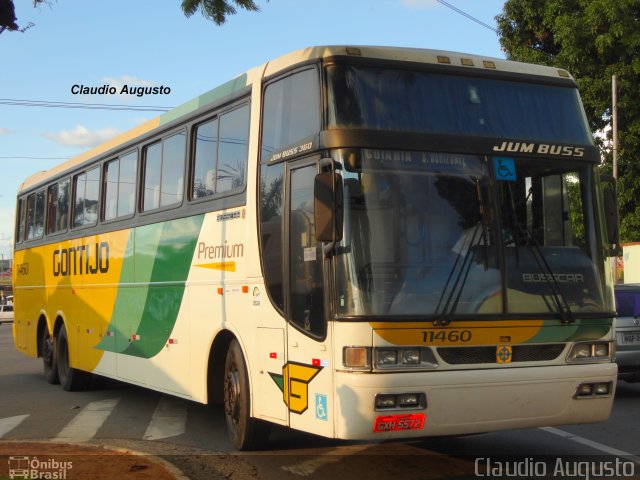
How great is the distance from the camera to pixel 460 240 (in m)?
7.76

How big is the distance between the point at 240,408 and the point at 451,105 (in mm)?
3639

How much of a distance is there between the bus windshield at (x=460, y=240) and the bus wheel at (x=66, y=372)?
31.8ft

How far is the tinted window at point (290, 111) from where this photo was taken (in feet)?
26.7

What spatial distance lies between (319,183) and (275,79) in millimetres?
1970

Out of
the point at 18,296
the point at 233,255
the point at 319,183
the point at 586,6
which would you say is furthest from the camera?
the point at 586,6

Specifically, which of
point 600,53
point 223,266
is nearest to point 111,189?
point 223,266

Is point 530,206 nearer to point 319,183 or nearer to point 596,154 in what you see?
point 596,154

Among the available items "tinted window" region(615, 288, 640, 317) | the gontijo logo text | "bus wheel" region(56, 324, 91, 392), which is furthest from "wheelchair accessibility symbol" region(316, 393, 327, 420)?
"bus wheel" region(56, 324, 91, 392)

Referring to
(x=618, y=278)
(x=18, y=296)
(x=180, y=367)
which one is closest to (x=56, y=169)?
(x=18, y=296)

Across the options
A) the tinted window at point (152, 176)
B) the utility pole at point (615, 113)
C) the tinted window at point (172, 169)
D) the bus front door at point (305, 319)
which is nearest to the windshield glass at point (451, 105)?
the bus front door at point (305, 319)

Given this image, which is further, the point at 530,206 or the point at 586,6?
the point at 586,6

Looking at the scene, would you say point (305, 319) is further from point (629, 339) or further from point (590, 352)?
point (629, 339)

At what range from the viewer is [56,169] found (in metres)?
17.5

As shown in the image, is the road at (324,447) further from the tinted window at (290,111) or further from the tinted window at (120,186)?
the tinted window at (290,111)
